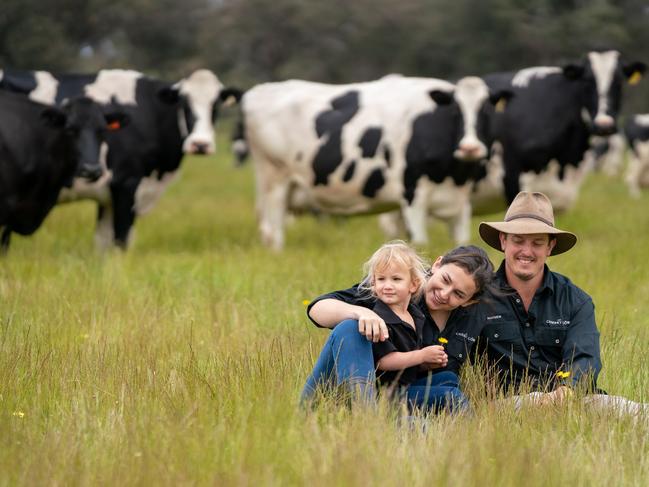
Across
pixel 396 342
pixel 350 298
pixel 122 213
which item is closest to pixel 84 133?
pixel 122 213

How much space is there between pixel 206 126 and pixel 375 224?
3.57 meters

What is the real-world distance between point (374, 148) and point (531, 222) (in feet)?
23.3

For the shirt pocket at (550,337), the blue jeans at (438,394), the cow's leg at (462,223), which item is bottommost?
the cow's leg at (462,223)

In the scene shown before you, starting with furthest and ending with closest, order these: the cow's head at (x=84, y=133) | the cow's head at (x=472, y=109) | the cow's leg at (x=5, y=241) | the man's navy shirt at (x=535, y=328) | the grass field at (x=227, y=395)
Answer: the cow's head at (x=472, y=109) < the cow's head at (x=84, y=133) < the cow's leg at (x=5, y=241) < the man's navy shirt at (x=535, y=328) < the grass field at (x=227, y=395)

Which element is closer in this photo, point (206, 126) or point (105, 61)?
point (206, 126)

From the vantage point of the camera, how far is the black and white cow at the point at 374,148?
11.5 metres

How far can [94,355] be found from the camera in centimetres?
539

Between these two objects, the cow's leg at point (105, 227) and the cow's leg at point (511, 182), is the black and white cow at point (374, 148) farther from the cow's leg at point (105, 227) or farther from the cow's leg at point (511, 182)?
the cow's leg at point (105, 227)

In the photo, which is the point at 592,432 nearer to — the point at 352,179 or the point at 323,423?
the point at 323,423

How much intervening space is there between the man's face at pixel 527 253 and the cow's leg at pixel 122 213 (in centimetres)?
722

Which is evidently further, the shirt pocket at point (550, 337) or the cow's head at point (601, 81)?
the cow's head at point (601, 81)

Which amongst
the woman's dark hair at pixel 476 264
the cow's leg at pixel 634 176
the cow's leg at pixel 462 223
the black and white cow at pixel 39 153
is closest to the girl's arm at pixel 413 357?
the woman's dark hair at pixel 476 264

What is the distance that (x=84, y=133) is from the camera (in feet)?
34.8

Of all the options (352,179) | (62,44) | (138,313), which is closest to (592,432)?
(138,313)
